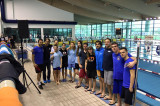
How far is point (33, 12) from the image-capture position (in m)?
23.8

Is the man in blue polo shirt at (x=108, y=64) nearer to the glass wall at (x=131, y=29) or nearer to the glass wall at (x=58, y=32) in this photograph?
the glass wall at (x=131, y=29)

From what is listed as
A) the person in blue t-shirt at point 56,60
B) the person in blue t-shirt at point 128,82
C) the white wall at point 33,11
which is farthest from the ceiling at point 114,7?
the person in blue t-shirt at point 128,82

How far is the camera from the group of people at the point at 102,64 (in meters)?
3.16

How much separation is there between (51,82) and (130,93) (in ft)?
12.5

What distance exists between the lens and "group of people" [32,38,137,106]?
3.16m

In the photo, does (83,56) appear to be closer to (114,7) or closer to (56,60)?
(56,60)

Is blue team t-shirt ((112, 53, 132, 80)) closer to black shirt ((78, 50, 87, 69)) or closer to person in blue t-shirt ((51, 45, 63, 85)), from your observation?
black shirt ((78, 50, 87, 69))

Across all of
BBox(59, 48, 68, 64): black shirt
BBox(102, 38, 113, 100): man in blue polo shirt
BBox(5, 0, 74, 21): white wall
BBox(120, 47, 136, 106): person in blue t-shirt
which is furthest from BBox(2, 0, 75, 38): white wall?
BBox(120, 47, 136, 106): person in blue t-shirt

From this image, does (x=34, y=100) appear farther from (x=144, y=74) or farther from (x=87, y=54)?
(x=144, y=74)

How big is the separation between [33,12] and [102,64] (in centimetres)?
2260

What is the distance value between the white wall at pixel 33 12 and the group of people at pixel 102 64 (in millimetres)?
19779

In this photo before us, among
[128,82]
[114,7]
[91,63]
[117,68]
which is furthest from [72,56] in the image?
[114,7]

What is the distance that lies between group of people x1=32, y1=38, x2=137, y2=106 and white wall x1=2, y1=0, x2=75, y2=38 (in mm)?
19779

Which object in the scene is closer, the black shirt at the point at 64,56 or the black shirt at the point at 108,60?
the black shirt at the point at 108,60
